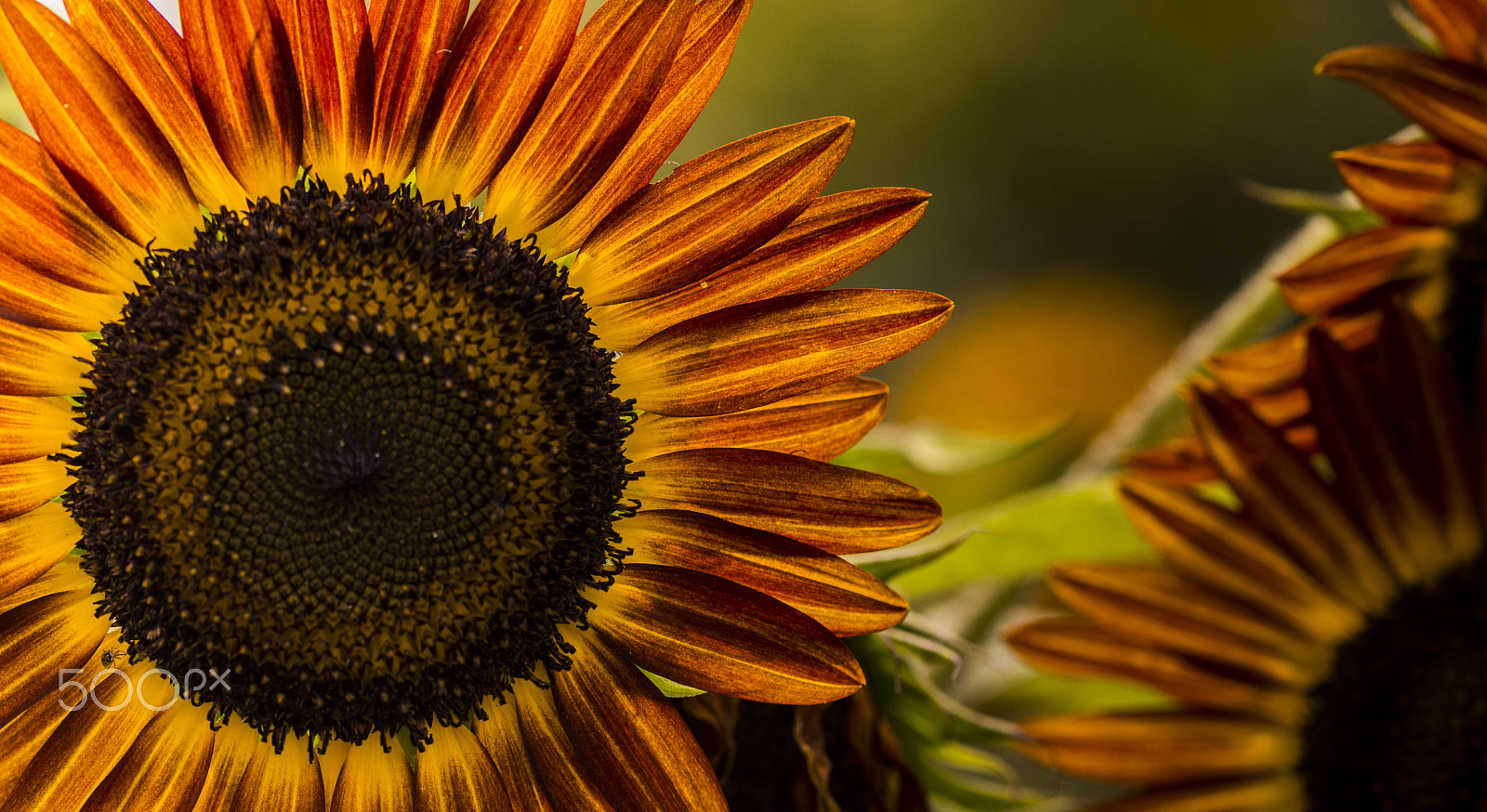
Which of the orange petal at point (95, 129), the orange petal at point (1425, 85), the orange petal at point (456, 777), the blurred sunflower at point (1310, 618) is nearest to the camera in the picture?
the orange petal at point (95, 129)

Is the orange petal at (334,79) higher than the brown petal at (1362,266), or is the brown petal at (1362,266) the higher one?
the orange petal at (334,79)

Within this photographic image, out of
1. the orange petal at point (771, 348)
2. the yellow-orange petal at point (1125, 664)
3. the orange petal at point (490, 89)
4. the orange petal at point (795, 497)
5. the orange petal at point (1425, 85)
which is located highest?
the orange petal at point (490, 89)

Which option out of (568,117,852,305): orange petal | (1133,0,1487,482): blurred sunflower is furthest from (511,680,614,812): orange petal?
(1133,0,1487,482): blurred sunflower

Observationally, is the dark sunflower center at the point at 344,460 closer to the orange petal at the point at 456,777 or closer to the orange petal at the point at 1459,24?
the orange petal at the point at 456,777

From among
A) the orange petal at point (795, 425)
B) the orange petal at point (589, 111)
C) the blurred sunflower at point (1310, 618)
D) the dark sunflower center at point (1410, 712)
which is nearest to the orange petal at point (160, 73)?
the orange petal at point (589, 111)

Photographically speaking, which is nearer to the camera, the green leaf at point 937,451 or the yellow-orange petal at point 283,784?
the yellow-orange petal at point 283,784

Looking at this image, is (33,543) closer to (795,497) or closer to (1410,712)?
(795,497)

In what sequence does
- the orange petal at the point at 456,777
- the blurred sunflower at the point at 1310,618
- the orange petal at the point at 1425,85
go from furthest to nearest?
the blurred sunflower at the point at 1310,618 → the orange petal at the point at 1425,85 → the orange petal at the point at 456,777
